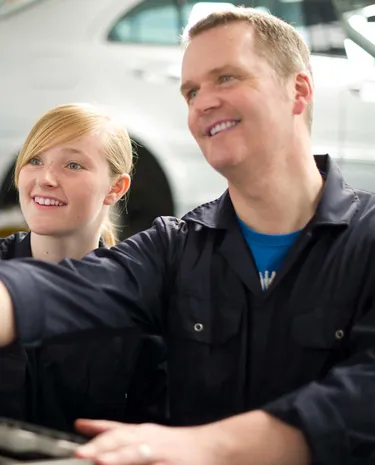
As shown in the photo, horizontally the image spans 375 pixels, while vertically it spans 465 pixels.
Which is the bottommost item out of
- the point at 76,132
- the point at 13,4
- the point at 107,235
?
the point at 107,235

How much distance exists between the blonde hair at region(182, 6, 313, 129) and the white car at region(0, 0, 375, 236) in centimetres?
92

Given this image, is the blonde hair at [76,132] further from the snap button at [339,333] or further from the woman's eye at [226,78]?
the snap button at [339,333]

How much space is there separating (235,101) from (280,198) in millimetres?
166

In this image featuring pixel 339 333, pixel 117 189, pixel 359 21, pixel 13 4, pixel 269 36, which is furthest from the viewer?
pixel 359 21

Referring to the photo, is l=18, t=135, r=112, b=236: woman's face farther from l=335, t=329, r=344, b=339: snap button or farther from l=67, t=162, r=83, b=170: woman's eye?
l=335, t=329, r=344, b=339: snap button

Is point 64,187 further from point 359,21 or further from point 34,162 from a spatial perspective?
point 359,21

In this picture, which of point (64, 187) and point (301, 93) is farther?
point (64, 187)

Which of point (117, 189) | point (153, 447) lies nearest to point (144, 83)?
point (117, 189)

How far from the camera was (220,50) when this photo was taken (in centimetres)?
99

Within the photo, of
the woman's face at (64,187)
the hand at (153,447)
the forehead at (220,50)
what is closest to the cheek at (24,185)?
the woman's face at (64,187)

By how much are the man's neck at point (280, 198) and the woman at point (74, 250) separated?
29cm

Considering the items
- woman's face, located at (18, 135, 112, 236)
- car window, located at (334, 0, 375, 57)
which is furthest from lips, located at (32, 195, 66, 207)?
car window, located at (334, 0, 375, 57)

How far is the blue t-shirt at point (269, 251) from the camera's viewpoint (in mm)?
994

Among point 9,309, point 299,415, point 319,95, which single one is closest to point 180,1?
point 319,95
